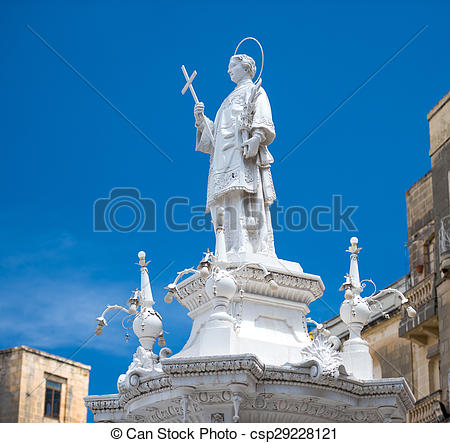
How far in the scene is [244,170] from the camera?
958 inches

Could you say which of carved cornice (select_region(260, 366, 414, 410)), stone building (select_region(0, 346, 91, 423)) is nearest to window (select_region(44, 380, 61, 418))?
stone building (select_region(0, 346, 91, 423))

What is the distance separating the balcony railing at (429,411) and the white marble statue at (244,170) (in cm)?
1559

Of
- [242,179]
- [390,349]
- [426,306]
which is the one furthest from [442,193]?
[242,179]

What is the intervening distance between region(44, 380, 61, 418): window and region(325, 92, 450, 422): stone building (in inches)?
542

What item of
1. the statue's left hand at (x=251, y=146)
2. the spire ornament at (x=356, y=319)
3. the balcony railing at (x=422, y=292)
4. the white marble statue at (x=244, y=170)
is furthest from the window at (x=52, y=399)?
the spire ornament at (x=356, y=319)

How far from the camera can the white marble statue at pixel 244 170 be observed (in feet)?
78.9

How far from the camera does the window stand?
51094mm

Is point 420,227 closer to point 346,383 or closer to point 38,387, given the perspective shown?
point 38,387

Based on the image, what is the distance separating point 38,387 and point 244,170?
94.3 feet

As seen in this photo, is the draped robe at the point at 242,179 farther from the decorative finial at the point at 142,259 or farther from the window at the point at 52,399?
the window at the point at 52,399
